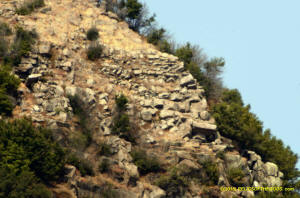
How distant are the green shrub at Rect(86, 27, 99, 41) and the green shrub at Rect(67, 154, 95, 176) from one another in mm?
16312

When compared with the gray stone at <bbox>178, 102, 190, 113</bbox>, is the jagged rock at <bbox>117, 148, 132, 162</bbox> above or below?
below

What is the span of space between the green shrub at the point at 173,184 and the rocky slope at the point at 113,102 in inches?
20.2

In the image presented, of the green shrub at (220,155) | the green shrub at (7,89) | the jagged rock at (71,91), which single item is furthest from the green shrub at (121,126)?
the green shrub at (7,89)

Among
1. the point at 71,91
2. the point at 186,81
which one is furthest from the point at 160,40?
the point at 71,91

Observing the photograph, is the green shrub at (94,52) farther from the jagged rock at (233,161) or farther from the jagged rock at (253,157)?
the jagged rock at (253,157)

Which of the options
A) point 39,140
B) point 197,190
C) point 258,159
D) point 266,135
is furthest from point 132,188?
point 266,135

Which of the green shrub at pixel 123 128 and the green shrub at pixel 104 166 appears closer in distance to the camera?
the green shrub at pixel 104 166

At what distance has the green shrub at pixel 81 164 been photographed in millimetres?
27955

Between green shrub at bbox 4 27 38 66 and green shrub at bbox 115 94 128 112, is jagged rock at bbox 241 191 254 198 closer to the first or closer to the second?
green shrub at bbox 115 94 128 112

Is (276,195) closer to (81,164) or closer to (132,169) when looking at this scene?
(132,169)

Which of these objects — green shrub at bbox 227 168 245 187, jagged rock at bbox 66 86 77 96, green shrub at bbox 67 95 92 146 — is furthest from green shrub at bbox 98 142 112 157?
green shrub at bbox 227 168 245 187

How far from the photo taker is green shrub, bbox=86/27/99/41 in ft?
135

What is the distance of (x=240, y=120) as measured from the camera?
A: 127ft

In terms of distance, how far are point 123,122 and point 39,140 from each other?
8.86 metres
